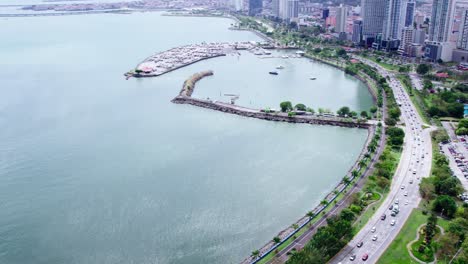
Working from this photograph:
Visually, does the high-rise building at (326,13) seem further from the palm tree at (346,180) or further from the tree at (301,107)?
the palm tree at (346,180)

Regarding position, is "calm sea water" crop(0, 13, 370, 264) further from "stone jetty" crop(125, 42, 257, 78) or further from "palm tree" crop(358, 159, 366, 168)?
"stone jetty" crop(125, 42, 257, 78)

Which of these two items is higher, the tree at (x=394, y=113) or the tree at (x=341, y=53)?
the tree at (x=341, y=53)

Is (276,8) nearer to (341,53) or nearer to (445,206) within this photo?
(341,53)

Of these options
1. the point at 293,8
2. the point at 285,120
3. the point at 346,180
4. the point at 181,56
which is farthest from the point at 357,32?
the point at 346,180

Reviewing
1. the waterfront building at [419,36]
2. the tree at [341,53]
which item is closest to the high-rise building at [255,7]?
the tree at [341,53]

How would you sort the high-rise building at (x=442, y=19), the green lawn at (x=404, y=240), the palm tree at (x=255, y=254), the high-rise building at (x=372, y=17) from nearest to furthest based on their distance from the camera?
the green lawn at (x=404, y=240)
the palm tree at (x=255, y=254)
the high-rise building at (x=442, y=19)
the high-rise building at (x=372, y=17)

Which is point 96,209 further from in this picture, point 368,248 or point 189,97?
point 189,97

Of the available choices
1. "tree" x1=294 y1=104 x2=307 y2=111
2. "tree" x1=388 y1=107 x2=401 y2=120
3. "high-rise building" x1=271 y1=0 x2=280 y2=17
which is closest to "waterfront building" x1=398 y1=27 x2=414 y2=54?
"tree" x1=388 y1=107 x2=401 y2=120
